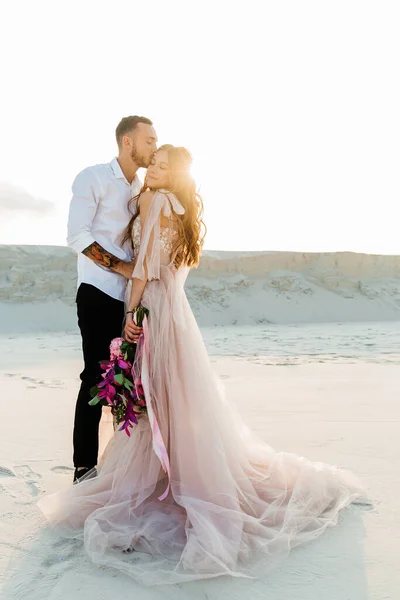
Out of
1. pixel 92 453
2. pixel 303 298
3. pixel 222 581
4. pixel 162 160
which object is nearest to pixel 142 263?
pixel 162 160

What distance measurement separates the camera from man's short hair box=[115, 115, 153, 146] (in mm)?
2801

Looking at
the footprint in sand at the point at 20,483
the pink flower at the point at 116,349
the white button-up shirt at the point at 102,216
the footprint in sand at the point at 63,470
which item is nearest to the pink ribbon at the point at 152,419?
the pink flower at the point at 116,349

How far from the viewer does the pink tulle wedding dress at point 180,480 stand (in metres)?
2.21

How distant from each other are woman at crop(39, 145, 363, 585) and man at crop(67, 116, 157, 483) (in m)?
0.18

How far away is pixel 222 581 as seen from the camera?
6.42 ft

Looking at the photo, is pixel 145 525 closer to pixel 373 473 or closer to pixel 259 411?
pixel 373 473

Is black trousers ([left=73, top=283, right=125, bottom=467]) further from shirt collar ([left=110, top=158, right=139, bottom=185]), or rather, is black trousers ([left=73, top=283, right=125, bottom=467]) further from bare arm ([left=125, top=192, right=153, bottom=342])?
shirt collar ([left=110, top=158, right=139, bottom=185])

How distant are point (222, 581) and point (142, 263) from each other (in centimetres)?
127

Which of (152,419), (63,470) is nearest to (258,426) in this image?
(63,470)

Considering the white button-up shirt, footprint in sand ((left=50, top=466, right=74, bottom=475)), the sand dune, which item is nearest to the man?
the white button-up shirt

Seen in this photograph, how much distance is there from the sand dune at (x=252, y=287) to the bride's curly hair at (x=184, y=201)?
37.7ft

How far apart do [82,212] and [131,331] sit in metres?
0.63

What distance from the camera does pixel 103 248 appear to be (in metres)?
2.71

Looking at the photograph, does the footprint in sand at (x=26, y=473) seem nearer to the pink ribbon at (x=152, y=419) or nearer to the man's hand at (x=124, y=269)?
the pink ribbon at (x=152, y=419)
